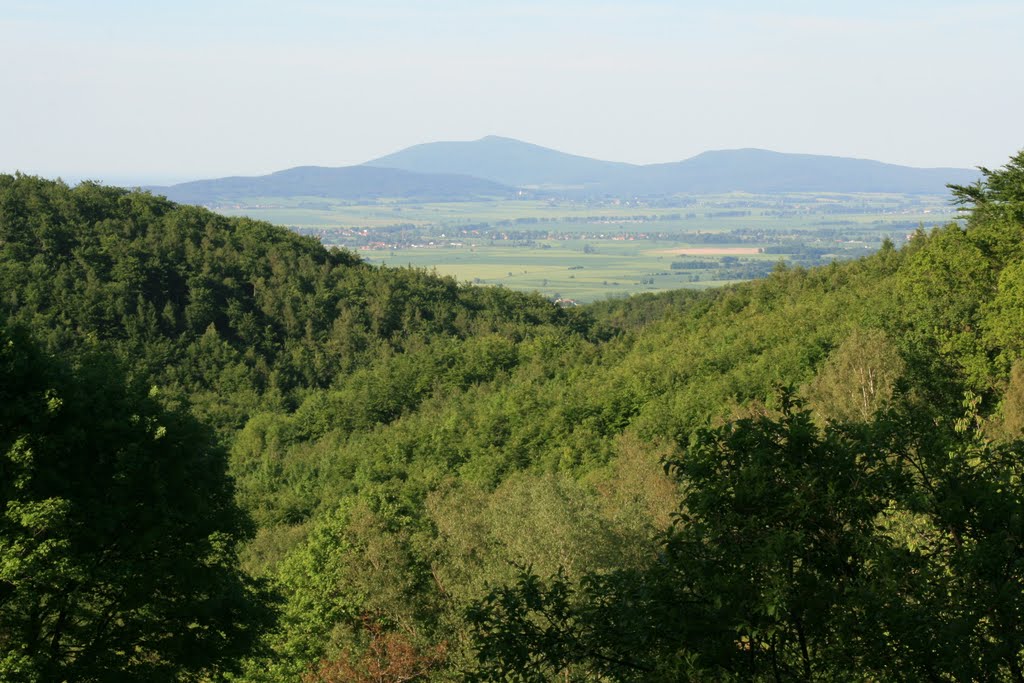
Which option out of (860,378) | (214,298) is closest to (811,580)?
(860,378)

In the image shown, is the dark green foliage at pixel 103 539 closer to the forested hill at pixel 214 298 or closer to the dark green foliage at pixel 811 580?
the dark green foliage at pixel 811 580

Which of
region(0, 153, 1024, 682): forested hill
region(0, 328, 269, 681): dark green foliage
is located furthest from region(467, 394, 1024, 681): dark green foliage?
region(0, 328, 269, 681): dark green foliage

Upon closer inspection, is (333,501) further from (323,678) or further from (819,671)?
(819,671)

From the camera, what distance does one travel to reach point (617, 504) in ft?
96.2

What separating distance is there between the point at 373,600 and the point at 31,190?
91486mm

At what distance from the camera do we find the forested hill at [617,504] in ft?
29.7

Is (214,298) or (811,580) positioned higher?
(811,580)

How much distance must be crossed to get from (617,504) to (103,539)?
17282 millimetres

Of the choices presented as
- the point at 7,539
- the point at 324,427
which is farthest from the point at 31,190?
the point at 7,539

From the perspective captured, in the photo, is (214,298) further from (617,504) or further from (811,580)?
(811,580)

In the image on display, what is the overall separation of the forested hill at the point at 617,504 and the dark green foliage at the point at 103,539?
0.20 ft

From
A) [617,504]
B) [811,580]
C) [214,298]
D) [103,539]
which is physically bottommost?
[617,504]

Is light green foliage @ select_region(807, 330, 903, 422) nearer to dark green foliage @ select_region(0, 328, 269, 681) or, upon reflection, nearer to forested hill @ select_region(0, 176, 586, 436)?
dark green foliage @ select_region(0, 328, 269, 681)

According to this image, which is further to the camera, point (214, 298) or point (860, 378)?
point (214, 298)
